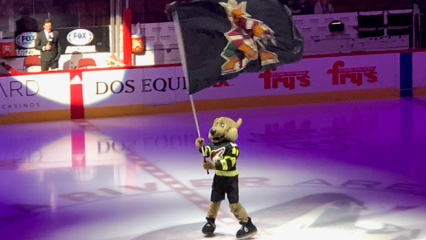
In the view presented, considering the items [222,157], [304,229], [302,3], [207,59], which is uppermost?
[302,3]

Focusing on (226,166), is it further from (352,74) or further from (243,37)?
(352,74)

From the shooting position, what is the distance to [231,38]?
319 inches

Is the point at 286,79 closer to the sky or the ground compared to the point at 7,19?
closer to the ground

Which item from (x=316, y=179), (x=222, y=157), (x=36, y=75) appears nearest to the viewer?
(x=222, y=157)

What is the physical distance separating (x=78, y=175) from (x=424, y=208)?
537cm

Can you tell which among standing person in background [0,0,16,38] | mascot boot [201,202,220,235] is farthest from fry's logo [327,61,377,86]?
mascot boot [201,202,220,235]

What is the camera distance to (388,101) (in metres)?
18.4

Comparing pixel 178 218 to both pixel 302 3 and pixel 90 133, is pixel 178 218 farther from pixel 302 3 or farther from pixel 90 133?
pixel 302 3

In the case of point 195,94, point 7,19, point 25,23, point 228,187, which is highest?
point 7,19

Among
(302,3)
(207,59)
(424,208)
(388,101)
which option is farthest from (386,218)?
(302,3)

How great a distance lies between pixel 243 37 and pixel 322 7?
1426 cm

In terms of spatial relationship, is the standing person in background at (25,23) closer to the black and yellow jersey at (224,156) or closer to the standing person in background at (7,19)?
the standing person in background at (7,19)

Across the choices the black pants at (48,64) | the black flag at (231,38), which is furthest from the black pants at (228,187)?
the black pants at (48,64)

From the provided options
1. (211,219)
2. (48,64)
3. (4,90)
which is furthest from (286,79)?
(211,219)
